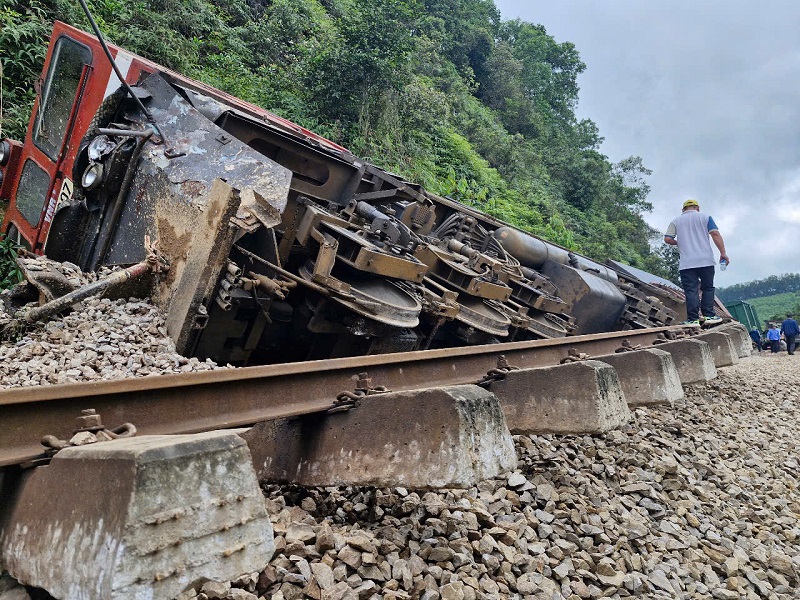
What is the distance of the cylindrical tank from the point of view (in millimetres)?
6746

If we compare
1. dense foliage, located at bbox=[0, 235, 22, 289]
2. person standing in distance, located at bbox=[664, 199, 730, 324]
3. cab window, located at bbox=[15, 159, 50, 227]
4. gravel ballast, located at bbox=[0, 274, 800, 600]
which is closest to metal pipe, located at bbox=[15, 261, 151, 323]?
gravel ballast, located at bbox=[0, 274, 800, 600]

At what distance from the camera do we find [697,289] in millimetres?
7363

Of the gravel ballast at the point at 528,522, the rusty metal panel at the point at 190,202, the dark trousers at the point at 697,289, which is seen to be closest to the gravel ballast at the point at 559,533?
the gravel ballast at the point at 528,522

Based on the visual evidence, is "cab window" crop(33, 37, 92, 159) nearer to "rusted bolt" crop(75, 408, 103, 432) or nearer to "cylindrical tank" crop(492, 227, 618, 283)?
"rusted bolt" crop(75, 408, 103, 432)

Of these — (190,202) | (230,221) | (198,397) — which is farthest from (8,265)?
(198,397)

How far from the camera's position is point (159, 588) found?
1.05 m

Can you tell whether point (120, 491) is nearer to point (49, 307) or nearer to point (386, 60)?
point (49, 307)

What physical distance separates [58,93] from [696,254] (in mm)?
7065

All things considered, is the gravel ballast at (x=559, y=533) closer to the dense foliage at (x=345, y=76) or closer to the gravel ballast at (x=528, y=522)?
the gravel ballast at (x=528, y=522)

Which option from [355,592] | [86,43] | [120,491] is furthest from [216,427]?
[86,43]

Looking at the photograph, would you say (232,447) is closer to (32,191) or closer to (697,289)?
(32,191)

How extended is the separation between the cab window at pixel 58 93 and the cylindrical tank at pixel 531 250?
4.36m

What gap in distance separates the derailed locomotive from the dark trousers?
3172mm

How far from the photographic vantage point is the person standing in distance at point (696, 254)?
7102 millimetres
